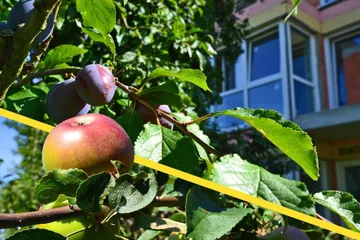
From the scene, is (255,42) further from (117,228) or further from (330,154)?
(117,228)

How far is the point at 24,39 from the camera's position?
391 millimetres

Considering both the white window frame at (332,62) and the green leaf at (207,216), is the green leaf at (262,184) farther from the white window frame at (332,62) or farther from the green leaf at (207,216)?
the white window frame at (332,62)

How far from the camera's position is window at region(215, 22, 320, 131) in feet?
21.4

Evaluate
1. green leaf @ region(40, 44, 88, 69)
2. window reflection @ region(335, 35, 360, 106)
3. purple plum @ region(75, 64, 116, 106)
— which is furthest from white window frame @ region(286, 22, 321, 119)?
purple plum @ region(75, 64, 116, 106)

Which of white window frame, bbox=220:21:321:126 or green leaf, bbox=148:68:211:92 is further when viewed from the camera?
Answer: white window frame, bbox=220:21:321:126

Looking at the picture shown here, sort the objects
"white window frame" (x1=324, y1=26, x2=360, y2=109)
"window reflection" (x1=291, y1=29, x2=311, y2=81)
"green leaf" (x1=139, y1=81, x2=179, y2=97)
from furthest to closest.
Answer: "window reflection" (x1=291, y1=29, x2=311, y2=81) → "white window frame" (x1=324, y1=26, x2=360, y2=109) → "green leaf" (x1=139, y1=81, x2=179, y2=97)

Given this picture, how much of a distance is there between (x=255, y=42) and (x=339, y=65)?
1.19m

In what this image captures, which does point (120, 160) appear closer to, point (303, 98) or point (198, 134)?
point (198, 134)

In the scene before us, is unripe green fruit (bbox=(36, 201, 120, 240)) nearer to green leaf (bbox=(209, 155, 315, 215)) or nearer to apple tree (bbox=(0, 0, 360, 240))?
apple tree (bbox=(0, 0, 360, 240))

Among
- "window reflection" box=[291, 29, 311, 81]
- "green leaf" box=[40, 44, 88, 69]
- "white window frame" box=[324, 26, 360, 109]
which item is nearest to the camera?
→ "green leaf" box=[40, 44, 88, 69]

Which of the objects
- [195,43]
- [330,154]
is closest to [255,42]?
[330,154]

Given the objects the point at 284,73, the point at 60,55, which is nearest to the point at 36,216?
the point at 60,55

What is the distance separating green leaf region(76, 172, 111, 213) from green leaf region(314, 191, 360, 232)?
20cm

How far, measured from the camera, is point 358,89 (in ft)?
21.0
